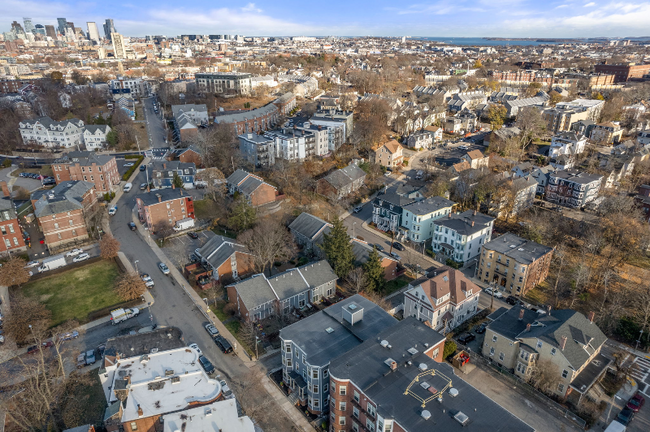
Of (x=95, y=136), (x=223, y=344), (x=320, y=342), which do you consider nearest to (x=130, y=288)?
(x=223, y=344)

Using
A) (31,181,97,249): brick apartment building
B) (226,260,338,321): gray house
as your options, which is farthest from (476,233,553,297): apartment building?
(31,181,97,249): brick apartment building

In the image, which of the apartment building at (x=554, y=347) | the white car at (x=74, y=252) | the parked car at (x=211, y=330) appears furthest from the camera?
the white car at (x=74, y=252)

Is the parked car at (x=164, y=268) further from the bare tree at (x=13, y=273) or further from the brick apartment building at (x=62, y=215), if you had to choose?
the brick apartment building at (x=62, y=215)

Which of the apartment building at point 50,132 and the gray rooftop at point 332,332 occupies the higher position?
the apartment building at point 50,132

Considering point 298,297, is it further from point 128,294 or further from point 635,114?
point 635,114

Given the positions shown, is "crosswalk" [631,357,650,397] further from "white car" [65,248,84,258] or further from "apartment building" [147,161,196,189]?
"apartment building" [147,161,196,189]

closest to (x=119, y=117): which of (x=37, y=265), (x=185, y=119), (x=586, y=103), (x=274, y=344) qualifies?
(x=185, y=119)

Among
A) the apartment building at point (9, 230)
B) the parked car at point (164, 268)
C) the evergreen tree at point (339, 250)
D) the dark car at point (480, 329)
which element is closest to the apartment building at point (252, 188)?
the parked car at point (164, 268)
